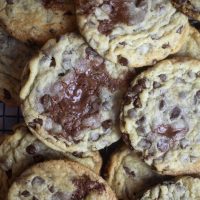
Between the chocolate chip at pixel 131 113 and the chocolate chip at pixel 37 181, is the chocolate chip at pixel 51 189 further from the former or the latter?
the chocolate chip at pixel 131 113

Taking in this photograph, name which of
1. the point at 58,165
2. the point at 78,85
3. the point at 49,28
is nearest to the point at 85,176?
the point at 58,165

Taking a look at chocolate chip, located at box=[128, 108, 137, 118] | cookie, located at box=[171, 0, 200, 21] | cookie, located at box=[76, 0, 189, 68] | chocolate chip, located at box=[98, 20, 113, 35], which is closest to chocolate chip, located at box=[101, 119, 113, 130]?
chocolate chip, located at box=[128, 108, 137, 118]

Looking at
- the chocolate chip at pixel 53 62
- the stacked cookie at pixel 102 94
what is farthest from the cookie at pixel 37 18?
the chocolate chip at pixel 53 62

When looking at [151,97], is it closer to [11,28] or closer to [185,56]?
[185,56]

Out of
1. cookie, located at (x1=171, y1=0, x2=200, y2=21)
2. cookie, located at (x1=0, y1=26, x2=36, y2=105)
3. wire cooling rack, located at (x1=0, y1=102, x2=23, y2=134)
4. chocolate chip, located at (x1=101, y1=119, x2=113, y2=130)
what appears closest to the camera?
cookie, located at (x1=171, y1=0, x2=200, y2=21)

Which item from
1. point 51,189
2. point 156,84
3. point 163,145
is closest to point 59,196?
point 51,189

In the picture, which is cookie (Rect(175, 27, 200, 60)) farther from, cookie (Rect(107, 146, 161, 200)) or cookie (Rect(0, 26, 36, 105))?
cookie (Rect(0, 26, 36, 105))
